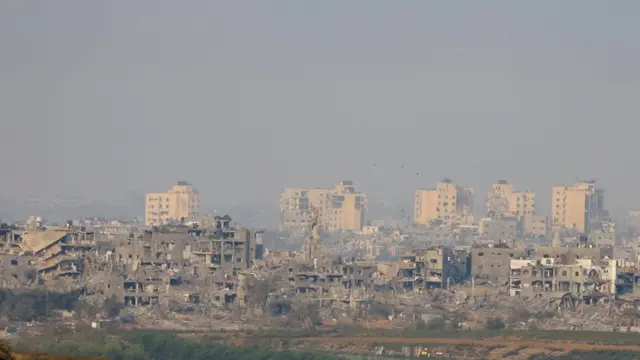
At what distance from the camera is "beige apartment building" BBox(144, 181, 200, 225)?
164 m

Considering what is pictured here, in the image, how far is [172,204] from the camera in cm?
16650

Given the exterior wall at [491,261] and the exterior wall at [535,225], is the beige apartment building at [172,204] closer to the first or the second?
the exterior wall at [535,225]

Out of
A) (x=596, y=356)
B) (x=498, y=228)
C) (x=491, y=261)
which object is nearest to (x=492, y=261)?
(x=491, y=261)

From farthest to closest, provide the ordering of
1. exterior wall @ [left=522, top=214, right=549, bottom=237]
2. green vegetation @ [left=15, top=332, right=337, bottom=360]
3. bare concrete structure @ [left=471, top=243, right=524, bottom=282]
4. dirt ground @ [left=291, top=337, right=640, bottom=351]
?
exterior wall @ [left=522, top=214, right=549, bottom=237] → bare concrete structure @ [left=471, top=243, right=524, bottom=282] → dirt ground @ [left=291, top=337, right=640, bottom=351] → green vegetation @ [left=15, top=332, right=337, bottom=360]

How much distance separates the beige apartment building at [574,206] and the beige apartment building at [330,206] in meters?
16.1

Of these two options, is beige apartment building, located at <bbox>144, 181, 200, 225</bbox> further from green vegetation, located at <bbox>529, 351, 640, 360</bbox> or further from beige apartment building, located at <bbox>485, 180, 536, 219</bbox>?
green vegetation, located at <bbox>529, 351, 640, 360</bbox>

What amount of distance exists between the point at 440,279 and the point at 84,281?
53.4ft

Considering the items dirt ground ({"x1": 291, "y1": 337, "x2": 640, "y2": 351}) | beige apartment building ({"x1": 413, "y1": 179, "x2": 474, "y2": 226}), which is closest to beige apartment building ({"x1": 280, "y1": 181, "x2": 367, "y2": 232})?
beige apartment building ({"x1": 413, "y1": 179, "x2": 474, "y2": 226})

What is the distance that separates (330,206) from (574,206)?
1995 centimetres

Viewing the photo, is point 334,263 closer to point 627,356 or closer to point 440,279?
point 440,279

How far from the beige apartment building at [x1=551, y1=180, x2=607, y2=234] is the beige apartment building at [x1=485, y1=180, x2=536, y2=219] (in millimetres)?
3089

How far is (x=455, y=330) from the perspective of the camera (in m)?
73.6

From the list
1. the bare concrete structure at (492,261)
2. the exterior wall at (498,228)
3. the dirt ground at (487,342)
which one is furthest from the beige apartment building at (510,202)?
the dirt ground at (487,342)

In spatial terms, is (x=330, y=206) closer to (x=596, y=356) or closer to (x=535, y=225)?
(x=535, y=225)
